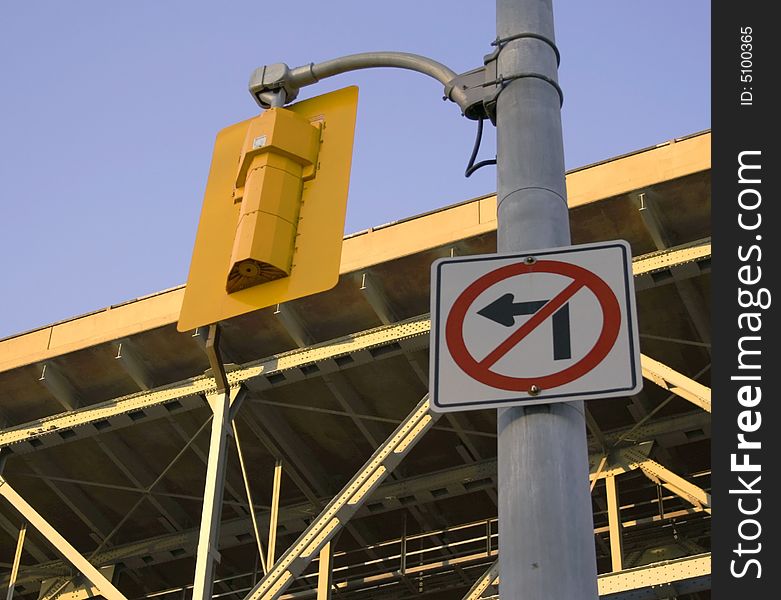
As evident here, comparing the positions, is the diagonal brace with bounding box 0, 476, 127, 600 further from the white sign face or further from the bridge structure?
the white sign face

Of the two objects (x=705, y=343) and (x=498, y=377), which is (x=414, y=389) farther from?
(x=498, y=377)

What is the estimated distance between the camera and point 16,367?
19.2 meters

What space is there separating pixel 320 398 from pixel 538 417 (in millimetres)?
15886

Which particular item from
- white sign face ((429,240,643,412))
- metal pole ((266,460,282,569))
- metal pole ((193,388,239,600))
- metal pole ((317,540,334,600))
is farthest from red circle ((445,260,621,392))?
metal pole ((317,540,334,600))

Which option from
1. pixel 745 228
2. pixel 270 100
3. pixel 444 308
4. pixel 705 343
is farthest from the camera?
pixel 705 343

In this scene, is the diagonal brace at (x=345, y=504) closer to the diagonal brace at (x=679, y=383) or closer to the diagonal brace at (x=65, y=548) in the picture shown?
the diagonal brace at (x=65, y=548)

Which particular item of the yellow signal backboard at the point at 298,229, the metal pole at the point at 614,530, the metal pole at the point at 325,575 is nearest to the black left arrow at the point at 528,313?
the yellow signal backboard at the point at 298,229

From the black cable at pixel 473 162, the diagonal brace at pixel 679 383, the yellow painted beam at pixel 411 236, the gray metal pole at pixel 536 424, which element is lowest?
the gray metal pole at pixel 536 424

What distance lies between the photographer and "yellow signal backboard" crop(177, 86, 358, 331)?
5.07 meters

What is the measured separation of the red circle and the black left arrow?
0.03 m

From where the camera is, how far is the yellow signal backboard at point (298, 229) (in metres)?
5.07

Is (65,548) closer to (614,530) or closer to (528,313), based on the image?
(614,530)

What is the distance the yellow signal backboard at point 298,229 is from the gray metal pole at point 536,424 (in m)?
1.04

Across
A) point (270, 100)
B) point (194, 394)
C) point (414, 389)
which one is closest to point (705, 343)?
point (414, 389)
